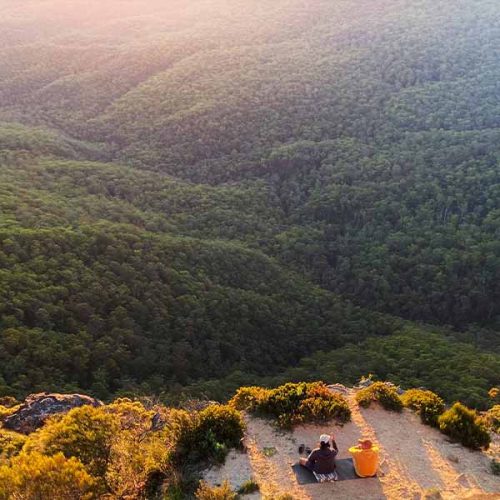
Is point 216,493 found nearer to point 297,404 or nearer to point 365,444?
point 365,444

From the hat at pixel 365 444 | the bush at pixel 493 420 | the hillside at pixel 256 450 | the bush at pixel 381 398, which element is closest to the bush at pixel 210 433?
the hillside at pixel 256 450

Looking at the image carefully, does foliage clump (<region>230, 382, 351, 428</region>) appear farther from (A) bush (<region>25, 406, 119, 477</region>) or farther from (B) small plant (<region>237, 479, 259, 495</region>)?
(A) bush (<region>25, 406, 119, 477</region>)

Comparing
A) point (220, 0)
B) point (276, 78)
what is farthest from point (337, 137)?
point (220, 0)

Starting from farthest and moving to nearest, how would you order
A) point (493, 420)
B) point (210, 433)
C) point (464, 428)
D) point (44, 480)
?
point (493, 420)
point (464, 428)
point (210, 433)
point (44, 480)

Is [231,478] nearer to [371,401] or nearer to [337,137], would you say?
[371,401]

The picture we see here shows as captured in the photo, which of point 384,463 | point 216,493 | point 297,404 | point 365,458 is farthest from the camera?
point 297,404

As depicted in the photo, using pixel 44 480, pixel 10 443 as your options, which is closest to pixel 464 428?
pixel 44 480

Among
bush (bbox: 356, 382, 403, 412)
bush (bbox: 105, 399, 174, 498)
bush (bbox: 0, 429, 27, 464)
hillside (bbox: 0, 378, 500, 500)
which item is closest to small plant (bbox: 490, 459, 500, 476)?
hillside (bbox: 0, 378, 500, 500)
